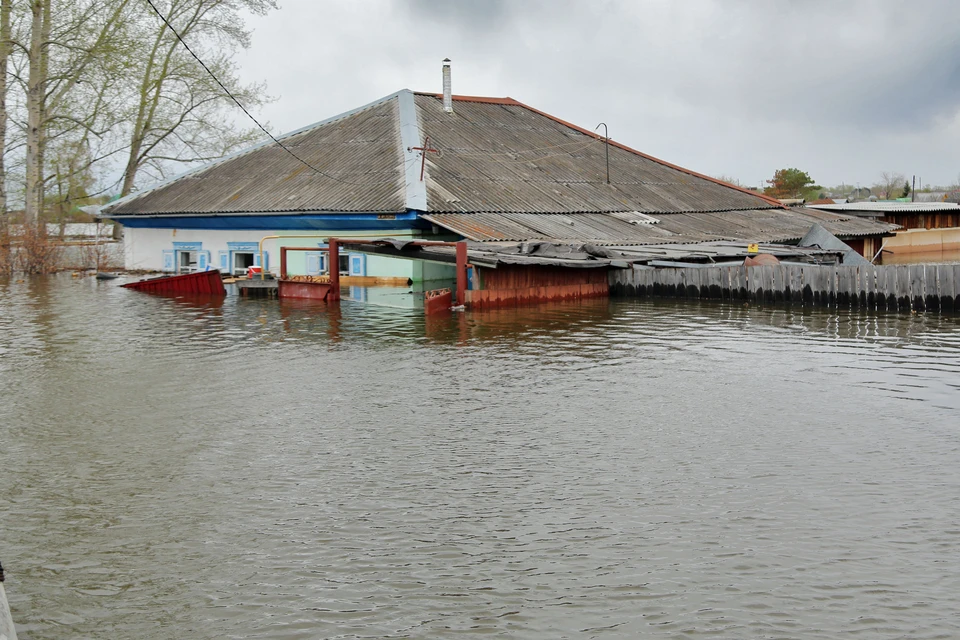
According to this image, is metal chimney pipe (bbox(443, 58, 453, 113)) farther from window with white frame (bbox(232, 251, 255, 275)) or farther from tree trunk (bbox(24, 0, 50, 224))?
tree trunk (bbox(24, 0, 50, 224))

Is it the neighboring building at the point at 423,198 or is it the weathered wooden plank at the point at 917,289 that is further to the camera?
the neighboring building at the point at 423,198

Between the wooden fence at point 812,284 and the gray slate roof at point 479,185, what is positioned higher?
the gray slate roof at point 479,185

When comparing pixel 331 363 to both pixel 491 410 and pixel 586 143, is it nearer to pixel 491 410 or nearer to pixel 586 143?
pixel 491 410

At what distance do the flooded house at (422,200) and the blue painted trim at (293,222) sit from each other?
0.05 metres

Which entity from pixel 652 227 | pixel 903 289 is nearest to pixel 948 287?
pixel 903 289

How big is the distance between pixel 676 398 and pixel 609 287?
1518cm

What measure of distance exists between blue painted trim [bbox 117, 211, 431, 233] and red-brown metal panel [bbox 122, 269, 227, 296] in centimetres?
292

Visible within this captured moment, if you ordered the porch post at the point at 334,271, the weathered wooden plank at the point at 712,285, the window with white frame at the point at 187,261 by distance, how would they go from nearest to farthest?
the weathered wooden plank at the point at 712,285
the porch post at the point at 334,271
the window with white frame at the point at 187,261

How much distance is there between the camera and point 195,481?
9.53 m

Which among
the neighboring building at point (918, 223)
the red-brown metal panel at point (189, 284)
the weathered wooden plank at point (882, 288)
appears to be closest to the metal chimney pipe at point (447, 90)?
the red-brown metal panel at point (189, 284)

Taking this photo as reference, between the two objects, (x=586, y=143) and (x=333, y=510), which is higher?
(x=586, y=143)

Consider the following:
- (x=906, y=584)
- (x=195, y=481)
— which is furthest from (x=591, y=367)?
(x=906, y=584)

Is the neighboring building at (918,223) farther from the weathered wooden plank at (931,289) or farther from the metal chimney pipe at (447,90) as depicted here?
the weathered wooden plank at (931,289)

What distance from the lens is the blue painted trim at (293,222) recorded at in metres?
29.6
